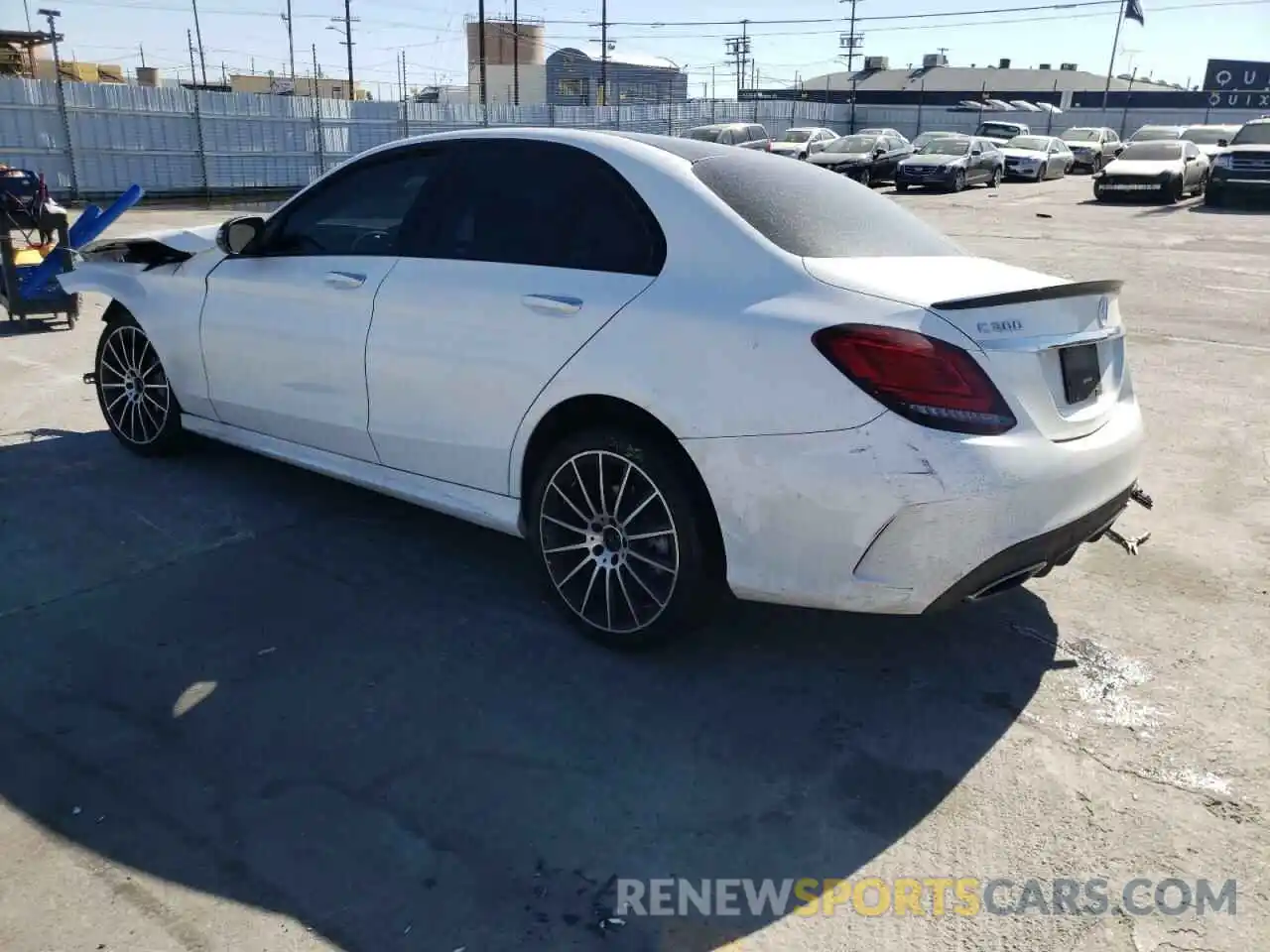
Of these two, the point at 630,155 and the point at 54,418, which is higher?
the point at 630,155

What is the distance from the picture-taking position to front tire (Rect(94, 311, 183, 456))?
17.4 ft

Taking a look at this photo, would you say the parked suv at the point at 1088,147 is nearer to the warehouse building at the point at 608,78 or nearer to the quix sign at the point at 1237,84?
the warehouse building at the point at 608,78

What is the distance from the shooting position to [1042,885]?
2.50m

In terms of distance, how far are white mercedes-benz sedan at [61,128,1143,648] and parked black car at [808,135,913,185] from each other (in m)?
25.0

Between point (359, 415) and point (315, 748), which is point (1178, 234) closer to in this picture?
point (359, 415)

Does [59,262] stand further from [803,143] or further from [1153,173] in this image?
[803,143]

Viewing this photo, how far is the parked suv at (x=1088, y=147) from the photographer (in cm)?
3703

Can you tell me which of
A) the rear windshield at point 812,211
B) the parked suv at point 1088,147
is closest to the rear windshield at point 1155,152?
the parked suv at point 1088,147

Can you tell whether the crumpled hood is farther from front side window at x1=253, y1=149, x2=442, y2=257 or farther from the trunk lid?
the trunk lid

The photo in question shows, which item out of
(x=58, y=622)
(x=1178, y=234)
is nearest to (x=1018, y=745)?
(x=58, y=622)

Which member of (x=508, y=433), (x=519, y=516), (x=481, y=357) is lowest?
(x=519, y=516)

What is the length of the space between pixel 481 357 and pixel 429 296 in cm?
39

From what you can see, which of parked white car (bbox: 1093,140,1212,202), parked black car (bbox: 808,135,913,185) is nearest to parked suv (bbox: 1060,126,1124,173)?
parked black car (bbox: 808,135,913,185)

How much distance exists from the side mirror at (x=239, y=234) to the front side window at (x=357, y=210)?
5 cm
